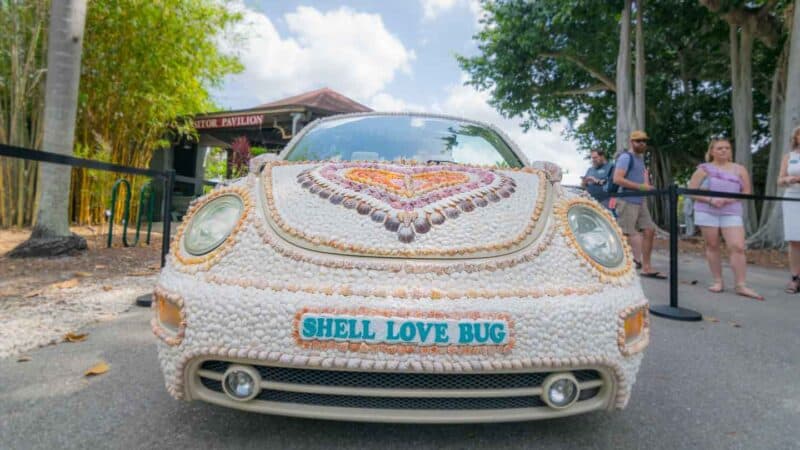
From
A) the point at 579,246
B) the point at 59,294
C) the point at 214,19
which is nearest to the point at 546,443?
the point at 579,246

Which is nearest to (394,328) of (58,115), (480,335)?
(480,335)

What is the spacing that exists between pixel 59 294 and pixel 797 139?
624 cm

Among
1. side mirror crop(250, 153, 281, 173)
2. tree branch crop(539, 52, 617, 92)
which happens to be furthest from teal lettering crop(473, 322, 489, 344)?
tree branch crop(539, 52, 617, 92)

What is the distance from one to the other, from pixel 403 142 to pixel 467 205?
36.6 inches

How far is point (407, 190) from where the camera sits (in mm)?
1627

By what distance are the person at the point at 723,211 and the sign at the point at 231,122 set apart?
985 cm

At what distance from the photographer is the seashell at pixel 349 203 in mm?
1516

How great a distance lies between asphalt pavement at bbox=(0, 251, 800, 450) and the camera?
4.77ft

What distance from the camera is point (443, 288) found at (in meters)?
1.28

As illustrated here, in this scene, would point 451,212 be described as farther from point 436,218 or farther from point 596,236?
point 596,236

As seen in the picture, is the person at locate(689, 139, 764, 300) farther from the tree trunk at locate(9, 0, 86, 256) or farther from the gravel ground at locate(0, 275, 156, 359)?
the tree trunk at locate(9, 0, 86, 256)

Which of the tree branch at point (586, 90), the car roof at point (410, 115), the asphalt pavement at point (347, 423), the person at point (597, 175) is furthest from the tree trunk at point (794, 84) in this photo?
the car roof at point (410, 115)

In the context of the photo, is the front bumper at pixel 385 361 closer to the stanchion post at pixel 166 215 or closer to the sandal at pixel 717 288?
the stanchion post at pixel 166 215

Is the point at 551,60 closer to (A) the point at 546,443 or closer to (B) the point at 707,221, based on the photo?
(B) the point at 707,221
